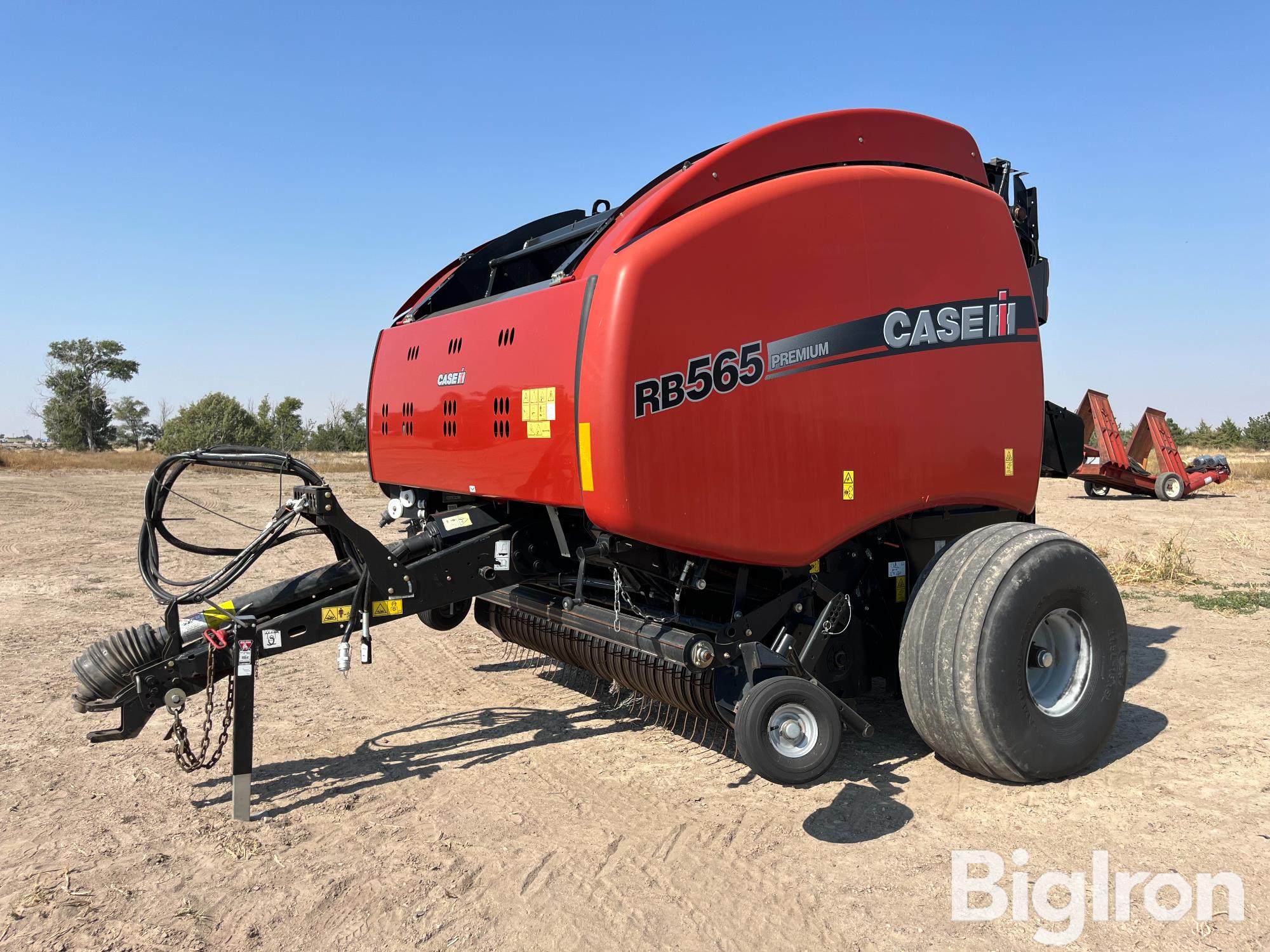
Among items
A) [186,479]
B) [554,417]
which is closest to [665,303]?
[554,417]

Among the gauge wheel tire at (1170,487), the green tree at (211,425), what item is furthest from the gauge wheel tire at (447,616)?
the green tree at (211,425)

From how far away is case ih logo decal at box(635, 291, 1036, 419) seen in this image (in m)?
3.84

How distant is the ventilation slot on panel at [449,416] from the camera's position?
507cm

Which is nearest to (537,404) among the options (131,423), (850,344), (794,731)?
(850,344)

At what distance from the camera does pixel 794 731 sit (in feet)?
12.9

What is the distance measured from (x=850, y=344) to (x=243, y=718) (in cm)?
320

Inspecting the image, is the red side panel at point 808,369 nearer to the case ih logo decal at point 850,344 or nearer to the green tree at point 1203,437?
the case ih logo decal at point 850,344

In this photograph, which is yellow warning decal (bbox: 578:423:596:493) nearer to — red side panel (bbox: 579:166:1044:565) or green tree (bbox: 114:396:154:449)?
red side panel (bbox: 579:166:1044:565)

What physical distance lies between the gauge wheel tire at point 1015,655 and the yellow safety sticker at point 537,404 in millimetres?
1984

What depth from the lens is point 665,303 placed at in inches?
150

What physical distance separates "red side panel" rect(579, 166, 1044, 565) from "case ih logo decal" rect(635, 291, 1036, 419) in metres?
0.01

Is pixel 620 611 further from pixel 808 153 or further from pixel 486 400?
pixel 808 153

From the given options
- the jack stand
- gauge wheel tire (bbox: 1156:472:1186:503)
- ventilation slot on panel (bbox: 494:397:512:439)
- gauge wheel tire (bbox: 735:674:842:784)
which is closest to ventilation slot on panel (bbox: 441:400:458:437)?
ventilation slot on panel (bbox: 494:397:512:439)

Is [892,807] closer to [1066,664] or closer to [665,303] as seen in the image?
[1066,664]
